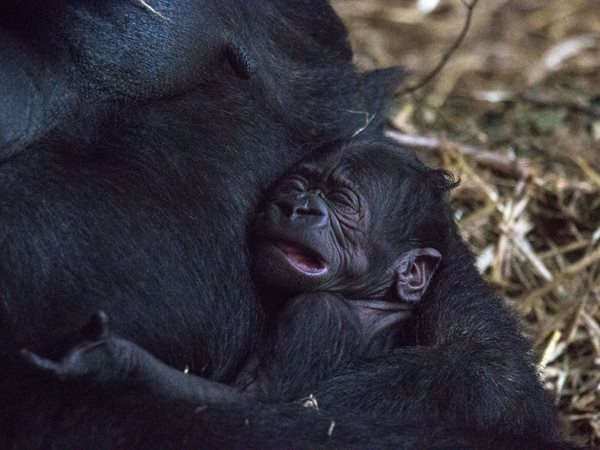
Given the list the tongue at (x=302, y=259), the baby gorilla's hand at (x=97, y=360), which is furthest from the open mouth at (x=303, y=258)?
the baby gorilla's hand at (x=97, y=360)

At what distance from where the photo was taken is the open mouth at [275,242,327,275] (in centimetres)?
277

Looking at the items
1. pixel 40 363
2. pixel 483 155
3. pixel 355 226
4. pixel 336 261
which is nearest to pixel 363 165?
pixel 355 226

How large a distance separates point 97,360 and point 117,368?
4cm

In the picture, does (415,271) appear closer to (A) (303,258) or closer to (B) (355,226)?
(B) (355,226)

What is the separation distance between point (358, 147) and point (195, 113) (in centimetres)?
41

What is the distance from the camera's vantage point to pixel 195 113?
2.83 meters

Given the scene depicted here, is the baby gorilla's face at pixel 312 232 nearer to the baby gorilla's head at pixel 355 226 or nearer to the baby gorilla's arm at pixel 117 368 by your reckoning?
the baby gorilla's head at pixel 355 226

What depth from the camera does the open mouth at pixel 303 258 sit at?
9.08 ft

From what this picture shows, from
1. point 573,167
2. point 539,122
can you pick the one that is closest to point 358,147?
point 573,167

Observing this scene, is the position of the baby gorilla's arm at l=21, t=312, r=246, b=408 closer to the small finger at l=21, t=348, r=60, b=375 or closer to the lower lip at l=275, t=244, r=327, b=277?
the small finger at l=21, t=348, r=60, b=375

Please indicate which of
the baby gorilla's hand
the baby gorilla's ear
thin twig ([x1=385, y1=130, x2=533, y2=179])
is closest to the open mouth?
→ the baby gorilla's ear

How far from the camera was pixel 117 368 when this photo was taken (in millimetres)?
2281

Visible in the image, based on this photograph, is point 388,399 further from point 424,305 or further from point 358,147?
point 358,147

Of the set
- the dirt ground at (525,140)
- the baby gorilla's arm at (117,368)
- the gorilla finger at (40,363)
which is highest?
the gorilla finger at (40,363)
